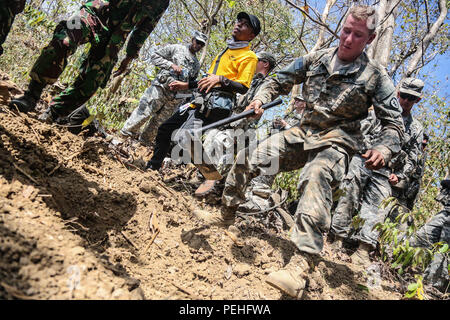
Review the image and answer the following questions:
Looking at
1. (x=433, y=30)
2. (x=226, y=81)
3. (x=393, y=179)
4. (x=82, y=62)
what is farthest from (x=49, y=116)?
(x=433, y=30)

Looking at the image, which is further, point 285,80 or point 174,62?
point 174,62

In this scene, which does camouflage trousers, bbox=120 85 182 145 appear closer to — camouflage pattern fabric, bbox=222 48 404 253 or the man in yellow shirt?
the man in yellow shirt

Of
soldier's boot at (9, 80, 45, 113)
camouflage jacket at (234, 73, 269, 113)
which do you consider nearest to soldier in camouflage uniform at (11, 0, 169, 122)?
soldier's boot at (9, 80, 45, 113)

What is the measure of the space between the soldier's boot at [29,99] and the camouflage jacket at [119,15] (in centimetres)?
62

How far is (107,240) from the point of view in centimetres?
196

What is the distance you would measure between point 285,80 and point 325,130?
2.16 feet

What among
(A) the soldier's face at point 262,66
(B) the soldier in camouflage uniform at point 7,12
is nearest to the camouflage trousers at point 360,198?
(A) the soldier's face at point 262,66

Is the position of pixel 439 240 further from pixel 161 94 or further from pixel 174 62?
pixel 174 62

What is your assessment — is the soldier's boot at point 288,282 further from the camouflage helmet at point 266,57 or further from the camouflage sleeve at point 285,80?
the camouflage helmet at point 266,57

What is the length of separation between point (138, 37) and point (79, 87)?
842 millimetres

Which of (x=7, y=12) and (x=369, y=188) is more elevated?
(x=7, y=12)

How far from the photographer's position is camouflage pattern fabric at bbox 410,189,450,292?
3809 mm

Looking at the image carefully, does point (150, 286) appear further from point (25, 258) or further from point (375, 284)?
point (375, 284)
